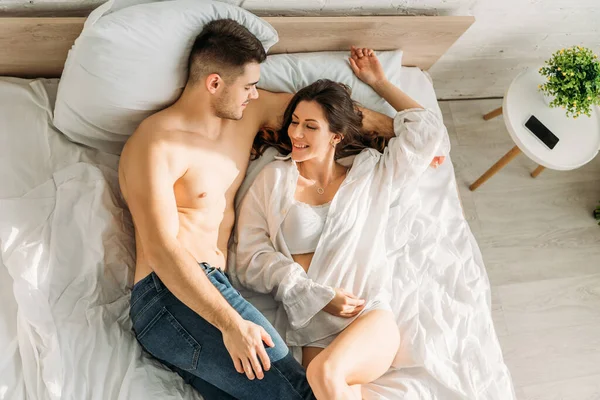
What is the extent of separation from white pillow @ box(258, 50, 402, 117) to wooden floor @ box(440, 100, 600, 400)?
77 centimetres

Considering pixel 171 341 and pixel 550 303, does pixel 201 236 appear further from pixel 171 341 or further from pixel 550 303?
pixel 550 303

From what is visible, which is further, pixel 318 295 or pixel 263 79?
pixel 263 79

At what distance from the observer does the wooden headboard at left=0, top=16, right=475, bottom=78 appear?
1898 mm

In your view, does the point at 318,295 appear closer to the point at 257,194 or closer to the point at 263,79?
the point at 257,194

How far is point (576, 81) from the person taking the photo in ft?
7.55

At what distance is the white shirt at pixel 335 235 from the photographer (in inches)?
74.7

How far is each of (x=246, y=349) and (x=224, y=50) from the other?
900 mm

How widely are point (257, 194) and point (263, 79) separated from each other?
1.48 ft

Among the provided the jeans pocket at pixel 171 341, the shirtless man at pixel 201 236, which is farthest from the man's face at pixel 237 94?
the jeans pocket at pixel 171 341

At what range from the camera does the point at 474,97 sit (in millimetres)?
3039

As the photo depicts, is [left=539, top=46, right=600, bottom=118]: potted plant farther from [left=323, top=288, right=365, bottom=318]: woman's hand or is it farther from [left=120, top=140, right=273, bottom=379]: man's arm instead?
[left=120, top=140, right=273, bottom=379]: man's arm

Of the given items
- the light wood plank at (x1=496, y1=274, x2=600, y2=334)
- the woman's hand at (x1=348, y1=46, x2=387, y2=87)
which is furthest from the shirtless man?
the light wood plank at (x1=496, y1=274, x2=600, y2=334)

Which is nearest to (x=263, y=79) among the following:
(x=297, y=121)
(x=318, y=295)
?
(x=297, y=121)

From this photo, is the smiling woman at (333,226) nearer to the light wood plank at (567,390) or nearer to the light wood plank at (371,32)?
the light wood plank at (371,32)
